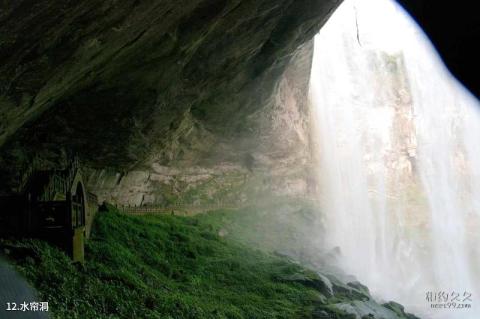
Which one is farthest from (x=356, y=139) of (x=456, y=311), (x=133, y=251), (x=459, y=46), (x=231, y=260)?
(x=459, y=46)

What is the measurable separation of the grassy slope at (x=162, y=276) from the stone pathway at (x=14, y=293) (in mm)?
178

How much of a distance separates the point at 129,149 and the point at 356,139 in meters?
19.0

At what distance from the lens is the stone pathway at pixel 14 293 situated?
6422 millimetres

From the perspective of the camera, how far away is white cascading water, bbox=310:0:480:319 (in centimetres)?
2698

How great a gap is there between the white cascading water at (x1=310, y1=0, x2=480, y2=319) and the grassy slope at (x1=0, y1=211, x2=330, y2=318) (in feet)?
39.0

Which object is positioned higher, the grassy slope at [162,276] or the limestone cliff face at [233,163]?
the limestone cliff face at [233,163]

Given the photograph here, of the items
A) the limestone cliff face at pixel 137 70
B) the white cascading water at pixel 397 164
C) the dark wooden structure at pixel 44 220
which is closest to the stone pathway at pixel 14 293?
the dark wooden structure at pixel 44 220

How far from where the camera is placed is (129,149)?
45.9 feet

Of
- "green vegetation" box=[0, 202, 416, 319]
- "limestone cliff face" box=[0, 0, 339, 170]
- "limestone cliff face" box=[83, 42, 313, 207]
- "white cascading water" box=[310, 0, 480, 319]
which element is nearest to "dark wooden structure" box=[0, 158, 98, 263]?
"green vegetation" box=[0, 202, 416, 319]

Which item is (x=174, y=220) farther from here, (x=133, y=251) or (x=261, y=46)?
(x=261, y=46)

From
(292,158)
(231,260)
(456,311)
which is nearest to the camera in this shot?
(231,260)

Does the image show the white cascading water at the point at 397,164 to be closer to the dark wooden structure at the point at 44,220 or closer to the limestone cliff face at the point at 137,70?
the limestone cliff face at the point at 137,70

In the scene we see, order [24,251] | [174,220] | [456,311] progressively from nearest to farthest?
[24,251], [174,220], [456,311]

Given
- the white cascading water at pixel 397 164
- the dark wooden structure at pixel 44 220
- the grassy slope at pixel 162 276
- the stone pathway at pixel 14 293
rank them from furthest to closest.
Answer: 1. the white cascading water at pixel 397 164
2. the dark wooden structure at pixel 44 220
3. the grassy slope at pixel 162 276
4. the stone pathway at pixel 14 293
